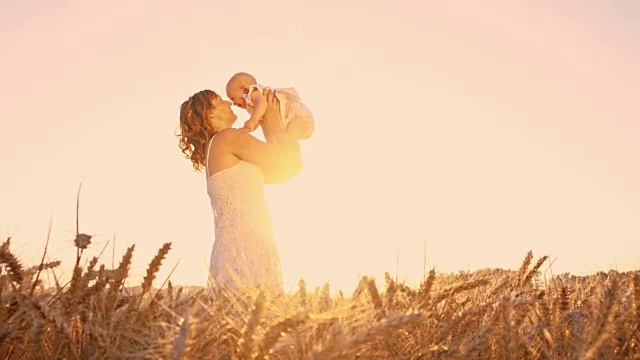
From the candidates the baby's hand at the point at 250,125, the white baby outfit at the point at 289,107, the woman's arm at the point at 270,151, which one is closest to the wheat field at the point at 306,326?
the woman's arm at the point at 270,151

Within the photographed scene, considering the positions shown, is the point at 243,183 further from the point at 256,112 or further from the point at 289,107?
the point at 289,107

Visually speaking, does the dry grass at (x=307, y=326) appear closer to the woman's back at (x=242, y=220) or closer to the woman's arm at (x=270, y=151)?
the woman's back at (x=242, y=220)

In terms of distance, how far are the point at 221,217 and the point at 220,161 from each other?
62 cm

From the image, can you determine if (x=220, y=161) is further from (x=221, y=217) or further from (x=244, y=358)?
(x=244, y=358)

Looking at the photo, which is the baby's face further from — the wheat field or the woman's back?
the wheat field

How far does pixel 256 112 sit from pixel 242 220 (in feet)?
4.54

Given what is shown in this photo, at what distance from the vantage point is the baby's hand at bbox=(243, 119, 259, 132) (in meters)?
6.70

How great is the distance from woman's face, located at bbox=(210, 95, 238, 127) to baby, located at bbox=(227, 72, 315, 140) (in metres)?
0.29

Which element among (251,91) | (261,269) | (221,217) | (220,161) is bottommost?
(261,269)

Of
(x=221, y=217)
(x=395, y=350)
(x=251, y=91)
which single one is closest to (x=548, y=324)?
(x=395, y=350)

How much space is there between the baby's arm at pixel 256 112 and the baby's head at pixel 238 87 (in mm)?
566

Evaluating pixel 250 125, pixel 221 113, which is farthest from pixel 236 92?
pixel 250 125

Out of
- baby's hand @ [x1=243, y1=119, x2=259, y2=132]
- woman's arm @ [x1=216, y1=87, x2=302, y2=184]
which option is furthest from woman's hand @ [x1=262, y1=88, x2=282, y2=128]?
baby's hand @ [x1=243, y1=119, x2=259, y2=132]

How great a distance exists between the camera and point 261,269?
6.14 metres
